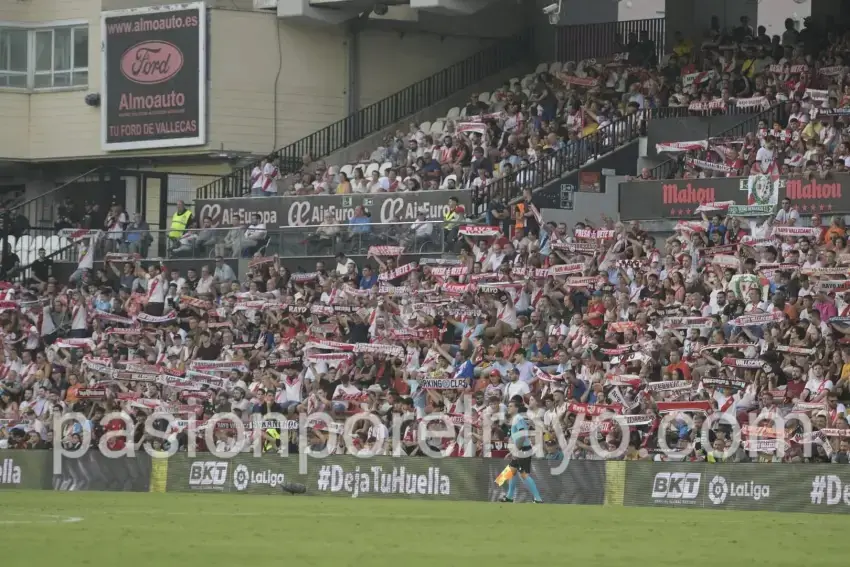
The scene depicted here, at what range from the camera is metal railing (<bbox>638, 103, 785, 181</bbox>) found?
3472cm

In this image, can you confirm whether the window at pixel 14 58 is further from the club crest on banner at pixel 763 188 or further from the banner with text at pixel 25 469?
the club crest on banner at pixel 763 188

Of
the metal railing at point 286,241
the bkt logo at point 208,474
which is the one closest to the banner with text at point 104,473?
the bkt logo at point 208,474

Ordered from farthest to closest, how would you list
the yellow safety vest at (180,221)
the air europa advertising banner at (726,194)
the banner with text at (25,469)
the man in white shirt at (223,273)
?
the yellow safety vest at (180,221) → the man in white shirt at (223,273) → the banner with text at (25,469) → the air europa advertising banner at (726,194)

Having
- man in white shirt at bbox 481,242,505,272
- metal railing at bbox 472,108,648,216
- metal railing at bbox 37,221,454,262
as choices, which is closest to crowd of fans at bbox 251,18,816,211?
metal railing at bbox 472,108,648,216

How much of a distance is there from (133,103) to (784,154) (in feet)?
68.9

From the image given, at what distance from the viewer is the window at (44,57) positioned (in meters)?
48.8

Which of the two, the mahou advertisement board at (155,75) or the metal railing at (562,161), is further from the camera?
the mahou advertisement board at (155,75)

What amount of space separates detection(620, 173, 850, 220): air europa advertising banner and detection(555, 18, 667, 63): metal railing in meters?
13.8

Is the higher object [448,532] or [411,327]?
[411,327]

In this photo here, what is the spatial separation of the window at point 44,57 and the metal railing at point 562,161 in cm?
1623

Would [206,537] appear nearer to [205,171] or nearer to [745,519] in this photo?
[745,519]

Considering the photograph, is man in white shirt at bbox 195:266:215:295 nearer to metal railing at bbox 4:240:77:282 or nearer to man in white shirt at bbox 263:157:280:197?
Result: man in white shirt at bbox 263:157:280:197

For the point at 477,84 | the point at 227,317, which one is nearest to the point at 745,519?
the point at 227,317

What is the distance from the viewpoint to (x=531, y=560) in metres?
15.9
